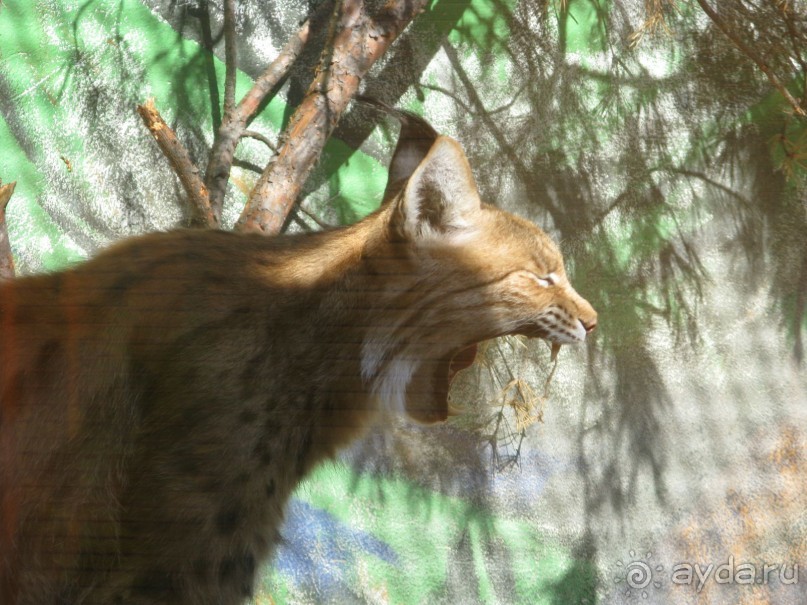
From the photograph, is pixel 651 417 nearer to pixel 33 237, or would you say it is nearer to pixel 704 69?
pixel 704 69

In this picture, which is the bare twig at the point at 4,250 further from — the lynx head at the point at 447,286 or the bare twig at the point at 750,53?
the bare twig at the point at 750,53

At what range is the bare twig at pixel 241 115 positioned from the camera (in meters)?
1.06

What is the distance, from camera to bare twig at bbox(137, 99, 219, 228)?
3.28ft

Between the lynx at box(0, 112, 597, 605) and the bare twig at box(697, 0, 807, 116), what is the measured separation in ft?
1.39

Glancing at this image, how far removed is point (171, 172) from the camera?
1025 millimetres

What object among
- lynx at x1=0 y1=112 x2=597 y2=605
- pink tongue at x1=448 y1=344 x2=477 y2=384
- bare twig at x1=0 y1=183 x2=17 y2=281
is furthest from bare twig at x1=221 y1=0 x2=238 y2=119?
pink tongue at x1=448 y1=344 x2=477 y2=384

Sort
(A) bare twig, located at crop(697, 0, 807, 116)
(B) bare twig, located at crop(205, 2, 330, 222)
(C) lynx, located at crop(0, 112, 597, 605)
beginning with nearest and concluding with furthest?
(C) lynx, located at crop(0, 112, 597, 605)
(B) bare twig, located at crop(205, 2, 330, 222)
(A) bare twig, located at crop(697, 0, 807, 116)

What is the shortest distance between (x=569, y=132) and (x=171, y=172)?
0.54 metres

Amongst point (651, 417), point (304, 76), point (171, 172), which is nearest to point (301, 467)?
point (171, 172)

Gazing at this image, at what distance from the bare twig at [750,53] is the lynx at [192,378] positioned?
42 centimetres

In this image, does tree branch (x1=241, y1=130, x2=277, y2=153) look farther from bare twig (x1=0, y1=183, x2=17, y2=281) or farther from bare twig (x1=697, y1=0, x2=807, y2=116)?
bare twig (x1=697, y1=0, x2=807, y2=116)

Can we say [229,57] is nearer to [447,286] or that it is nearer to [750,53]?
[447,286]

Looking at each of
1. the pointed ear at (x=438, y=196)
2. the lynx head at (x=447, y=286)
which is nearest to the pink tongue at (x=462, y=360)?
the lynx head at (x=447, y=286)

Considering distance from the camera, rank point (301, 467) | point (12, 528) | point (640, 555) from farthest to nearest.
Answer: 1. point (640, 555)
2. point (301, 467)
3. point (12, 528)
